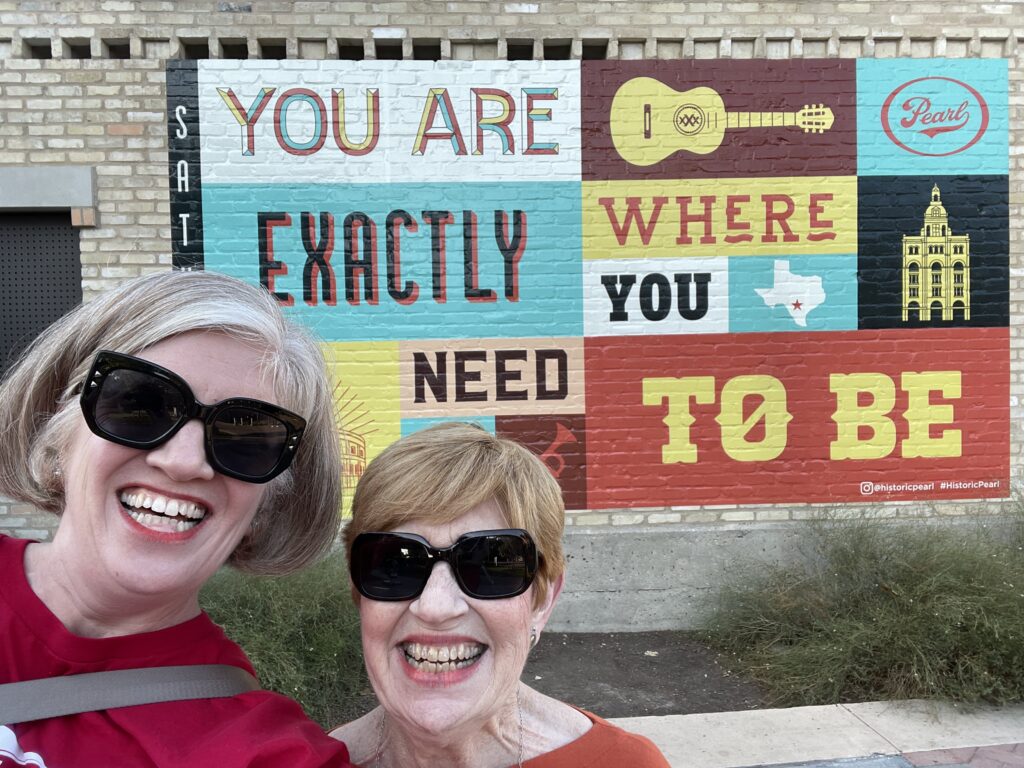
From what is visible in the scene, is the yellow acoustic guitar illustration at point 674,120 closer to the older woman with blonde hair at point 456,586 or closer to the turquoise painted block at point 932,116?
the turquoise painted block at point 932,116

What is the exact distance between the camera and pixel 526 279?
5.89 metres

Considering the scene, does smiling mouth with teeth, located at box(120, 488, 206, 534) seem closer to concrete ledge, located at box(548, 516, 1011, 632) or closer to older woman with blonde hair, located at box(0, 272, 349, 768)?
older woman with blonde hair, located at box(0, 272, 349, 768)

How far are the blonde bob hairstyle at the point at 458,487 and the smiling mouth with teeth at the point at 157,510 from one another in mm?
303

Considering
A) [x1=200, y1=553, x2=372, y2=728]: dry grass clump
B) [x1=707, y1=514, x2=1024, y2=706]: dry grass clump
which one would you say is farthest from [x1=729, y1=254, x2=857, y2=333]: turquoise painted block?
[x1=200, y1=553, x2=372, y2=728]: dry grass clump

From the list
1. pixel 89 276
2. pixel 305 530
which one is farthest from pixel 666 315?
pixel 305 530

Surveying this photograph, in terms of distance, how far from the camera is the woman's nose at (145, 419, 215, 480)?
1.31 metres

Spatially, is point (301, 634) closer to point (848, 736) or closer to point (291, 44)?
point (848, 736)

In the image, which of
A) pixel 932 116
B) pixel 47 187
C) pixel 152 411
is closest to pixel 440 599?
pixel 152 411

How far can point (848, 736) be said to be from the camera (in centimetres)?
406

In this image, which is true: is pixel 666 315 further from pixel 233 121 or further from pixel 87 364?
pixel 87 364

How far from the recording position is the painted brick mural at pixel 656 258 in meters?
5.78

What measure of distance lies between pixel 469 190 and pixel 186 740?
500cm

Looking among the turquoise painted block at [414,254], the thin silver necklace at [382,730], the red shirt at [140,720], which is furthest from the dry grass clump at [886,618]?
the red shirt at [140,720]

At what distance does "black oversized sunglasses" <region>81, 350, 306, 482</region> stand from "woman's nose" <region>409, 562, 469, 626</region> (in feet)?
1.21
